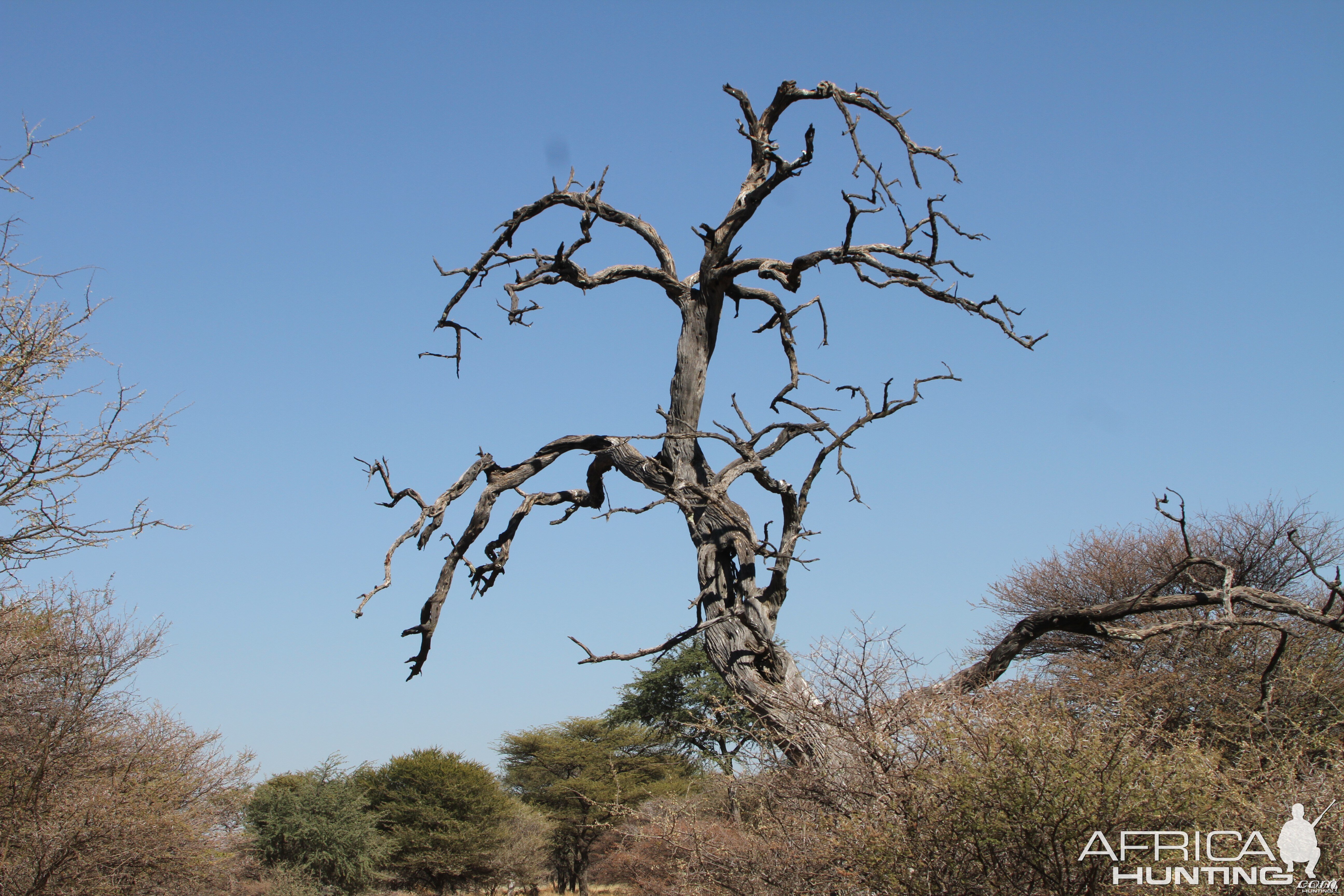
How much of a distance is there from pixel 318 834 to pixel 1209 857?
23.8 meters

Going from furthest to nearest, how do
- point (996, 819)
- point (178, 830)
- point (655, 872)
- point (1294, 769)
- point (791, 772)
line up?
point (655, 872), point (178, 830), point (791, 772), point (1294, 769), point (996, 819)

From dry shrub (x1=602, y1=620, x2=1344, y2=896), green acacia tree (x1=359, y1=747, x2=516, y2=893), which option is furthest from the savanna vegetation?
green acacia tree (x1=359, y1=747, x2=516, y2=893)

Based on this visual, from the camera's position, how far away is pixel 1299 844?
12.8ft

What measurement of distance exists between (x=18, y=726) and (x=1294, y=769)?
45.9 ft

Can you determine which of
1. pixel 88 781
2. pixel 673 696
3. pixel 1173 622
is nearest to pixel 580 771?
pixel 673 696

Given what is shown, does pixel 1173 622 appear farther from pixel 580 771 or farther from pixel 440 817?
pixel 580 771

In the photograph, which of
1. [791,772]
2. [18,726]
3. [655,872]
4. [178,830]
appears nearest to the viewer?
[791,772]

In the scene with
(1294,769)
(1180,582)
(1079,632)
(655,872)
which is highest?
(1180,582)

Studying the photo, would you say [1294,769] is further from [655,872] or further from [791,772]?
[655,872]

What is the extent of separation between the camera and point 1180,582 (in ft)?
20.2

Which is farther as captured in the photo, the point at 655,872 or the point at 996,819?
the point at 655,872

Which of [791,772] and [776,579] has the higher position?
[776,579]

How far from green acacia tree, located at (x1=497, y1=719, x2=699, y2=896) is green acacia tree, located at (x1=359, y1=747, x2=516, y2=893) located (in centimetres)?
198

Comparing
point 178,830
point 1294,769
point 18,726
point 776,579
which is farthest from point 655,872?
point 1294,769
